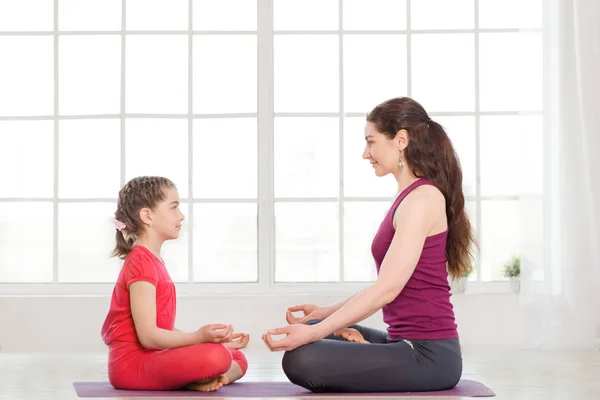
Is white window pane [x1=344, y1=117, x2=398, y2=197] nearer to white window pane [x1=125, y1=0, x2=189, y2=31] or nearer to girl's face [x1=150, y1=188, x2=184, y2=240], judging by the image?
white window pane [x1=125, y1=0, x2=189, y2=31]

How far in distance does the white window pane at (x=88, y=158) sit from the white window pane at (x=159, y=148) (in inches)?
3.6

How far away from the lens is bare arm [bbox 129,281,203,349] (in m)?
2.96

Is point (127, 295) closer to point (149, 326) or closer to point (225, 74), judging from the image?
point (149, 326)

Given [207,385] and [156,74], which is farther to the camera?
[156,74]

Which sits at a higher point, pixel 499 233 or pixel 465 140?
pixel 465 140

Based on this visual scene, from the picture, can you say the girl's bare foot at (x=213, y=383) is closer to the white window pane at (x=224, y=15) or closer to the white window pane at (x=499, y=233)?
the white window pane at (x=499, y=233)

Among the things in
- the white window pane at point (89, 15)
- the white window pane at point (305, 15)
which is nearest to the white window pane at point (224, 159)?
the white window pane at point (305, 15)

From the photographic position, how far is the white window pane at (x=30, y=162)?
5113mm

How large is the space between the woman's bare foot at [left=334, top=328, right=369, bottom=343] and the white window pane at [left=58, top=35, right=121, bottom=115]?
2.48m

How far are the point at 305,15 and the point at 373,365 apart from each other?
2.70 m

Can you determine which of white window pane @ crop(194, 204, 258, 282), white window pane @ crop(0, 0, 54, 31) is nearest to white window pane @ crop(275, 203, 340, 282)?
white window pane @ crop(194, 204, 258, 282)

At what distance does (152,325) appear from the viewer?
299 centimetres

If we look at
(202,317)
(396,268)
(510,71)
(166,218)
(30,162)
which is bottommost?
(202,317)

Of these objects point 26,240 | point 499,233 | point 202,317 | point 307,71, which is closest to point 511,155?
point 499,233
